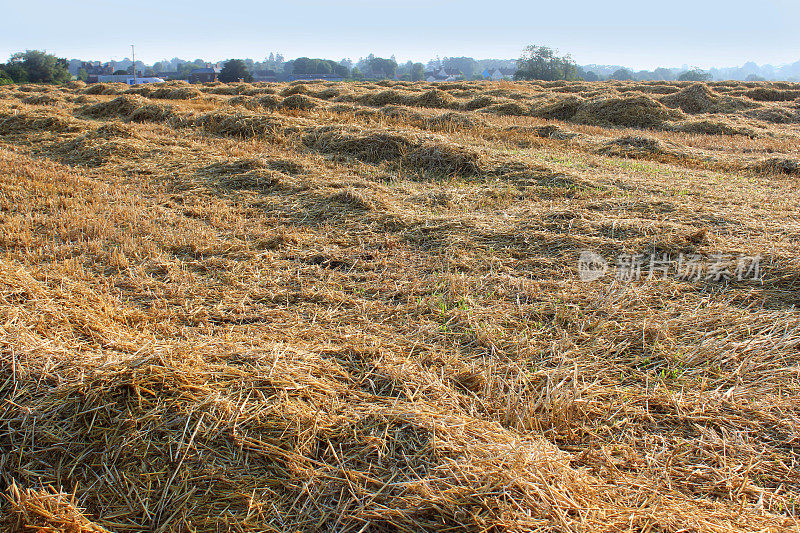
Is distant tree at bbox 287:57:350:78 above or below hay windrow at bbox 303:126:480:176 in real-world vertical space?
above

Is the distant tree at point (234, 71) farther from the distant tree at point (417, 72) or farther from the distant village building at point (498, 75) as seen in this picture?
the distant tree at point (417, 72)

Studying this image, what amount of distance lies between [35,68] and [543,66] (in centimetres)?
5758

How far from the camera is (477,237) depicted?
4809 mm

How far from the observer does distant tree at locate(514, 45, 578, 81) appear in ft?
209

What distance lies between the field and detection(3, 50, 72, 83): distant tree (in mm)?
46149

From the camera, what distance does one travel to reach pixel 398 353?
2.97 m

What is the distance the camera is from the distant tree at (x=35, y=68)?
41.1 m

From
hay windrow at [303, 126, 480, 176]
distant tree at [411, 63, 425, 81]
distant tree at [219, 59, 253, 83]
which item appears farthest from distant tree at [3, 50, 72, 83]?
distant tree at [411, 63, 425, 81]

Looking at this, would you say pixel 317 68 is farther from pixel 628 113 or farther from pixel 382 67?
pixel 628 113

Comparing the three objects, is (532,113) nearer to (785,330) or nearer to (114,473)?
(785,330)

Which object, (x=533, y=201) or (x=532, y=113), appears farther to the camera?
(x=532, y=113)

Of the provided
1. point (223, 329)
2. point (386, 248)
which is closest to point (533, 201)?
point (386, 248)

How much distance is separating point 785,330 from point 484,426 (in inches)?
96.9

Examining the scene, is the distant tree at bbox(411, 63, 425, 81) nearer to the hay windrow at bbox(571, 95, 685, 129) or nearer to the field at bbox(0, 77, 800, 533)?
the hay windrow at bbox(571, 95, 685, 129)
